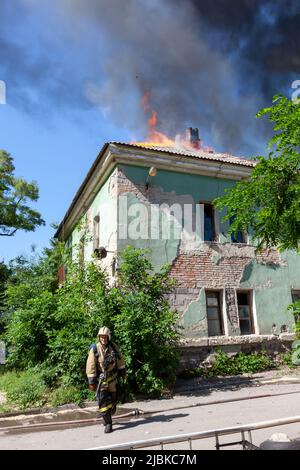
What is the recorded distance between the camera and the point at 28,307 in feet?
35.2

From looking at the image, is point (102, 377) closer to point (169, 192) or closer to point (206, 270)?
point (206, 270)

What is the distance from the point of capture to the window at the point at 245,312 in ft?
38.3

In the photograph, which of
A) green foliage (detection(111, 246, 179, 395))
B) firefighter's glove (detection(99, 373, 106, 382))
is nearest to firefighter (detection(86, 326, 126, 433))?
firefighter's glove (detection(99, 373, 106, 382))

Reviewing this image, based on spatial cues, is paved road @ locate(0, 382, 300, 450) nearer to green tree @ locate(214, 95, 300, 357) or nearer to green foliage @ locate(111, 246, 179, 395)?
green foliage @ locate(111, 246, 179, 395)

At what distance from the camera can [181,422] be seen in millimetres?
6160

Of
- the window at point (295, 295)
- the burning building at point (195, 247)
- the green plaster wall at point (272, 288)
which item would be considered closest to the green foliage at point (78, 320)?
the burning building at point (195, 247)

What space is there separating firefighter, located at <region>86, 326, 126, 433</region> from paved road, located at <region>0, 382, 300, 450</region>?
33 cm

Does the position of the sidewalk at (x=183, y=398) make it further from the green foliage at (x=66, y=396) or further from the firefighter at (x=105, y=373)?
the firefighter at (x=105, y=373)

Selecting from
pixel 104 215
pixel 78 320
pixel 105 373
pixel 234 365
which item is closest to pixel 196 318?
pixel 234 365

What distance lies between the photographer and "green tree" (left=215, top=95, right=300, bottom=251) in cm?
577

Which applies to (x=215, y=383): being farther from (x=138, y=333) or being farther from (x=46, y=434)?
(x=46, y=434)

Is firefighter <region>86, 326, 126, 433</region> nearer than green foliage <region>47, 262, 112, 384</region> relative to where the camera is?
Yes

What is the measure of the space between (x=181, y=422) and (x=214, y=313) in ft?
18.2
